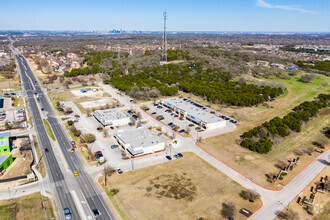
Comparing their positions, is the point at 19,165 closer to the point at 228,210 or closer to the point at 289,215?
the point at 228,210

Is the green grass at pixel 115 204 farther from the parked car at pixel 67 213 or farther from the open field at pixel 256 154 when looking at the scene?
the open field at pixel 256 154

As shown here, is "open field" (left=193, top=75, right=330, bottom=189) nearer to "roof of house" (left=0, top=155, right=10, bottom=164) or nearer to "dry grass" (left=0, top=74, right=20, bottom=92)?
"roof of house" (left=0, top=155, right=10, bottom=164)

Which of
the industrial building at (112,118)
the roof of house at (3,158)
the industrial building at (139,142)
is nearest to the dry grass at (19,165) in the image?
the roof of house at (3,158)

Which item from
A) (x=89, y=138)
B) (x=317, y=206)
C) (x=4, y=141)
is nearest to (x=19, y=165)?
(x=4, y=141)

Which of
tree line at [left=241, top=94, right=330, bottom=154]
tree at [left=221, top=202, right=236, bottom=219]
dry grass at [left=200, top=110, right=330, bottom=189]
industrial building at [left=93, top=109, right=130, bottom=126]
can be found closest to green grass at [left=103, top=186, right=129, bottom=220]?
tree at [left=221, top=202, right=236, bottom=219]

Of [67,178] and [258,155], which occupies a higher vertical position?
[258,155]
